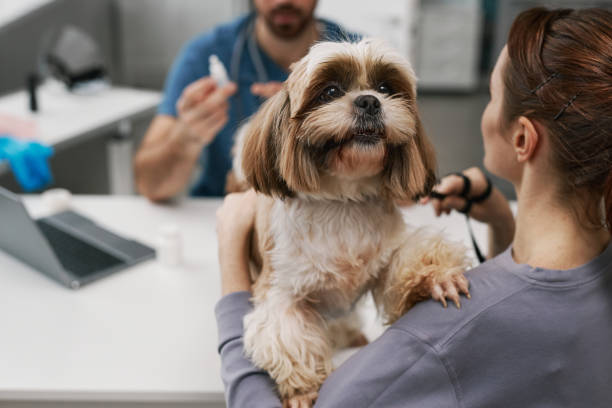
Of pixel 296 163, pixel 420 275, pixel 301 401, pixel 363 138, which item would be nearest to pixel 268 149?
pixel 296 163

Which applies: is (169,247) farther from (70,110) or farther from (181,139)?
(70,110)

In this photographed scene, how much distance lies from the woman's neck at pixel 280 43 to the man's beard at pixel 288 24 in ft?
0.07

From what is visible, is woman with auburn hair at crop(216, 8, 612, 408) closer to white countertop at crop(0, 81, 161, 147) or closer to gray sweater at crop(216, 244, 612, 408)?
gray sweater at crop(216, 244, 612, 408)

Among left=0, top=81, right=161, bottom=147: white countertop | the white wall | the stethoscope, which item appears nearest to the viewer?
the stethoscope

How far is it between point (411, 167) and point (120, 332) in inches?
30.7

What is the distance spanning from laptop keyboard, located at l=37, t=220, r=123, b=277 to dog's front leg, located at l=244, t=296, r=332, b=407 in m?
0.66

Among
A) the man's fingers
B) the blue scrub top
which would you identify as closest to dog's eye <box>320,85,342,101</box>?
the man's fingers

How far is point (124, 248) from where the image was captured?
174 centimetres

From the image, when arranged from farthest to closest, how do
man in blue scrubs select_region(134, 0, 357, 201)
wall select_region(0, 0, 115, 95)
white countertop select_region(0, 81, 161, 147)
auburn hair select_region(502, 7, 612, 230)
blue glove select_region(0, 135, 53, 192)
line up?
wall select_region(0, 0, 115, 95) < white countertop select_region(0, 81, 161, 147) < man in blue scrubs select_region(134, 0, 357, 201) < blue glove select_region(0, 135, 53, 192) < auburn hair select_region(502, 7, 612, 230)

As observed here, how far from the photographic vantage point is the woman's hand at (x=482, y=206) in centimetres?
143

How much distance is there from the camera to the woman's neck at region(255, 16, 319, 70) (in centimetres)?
219

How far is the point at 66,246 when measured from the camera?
68.2 inches

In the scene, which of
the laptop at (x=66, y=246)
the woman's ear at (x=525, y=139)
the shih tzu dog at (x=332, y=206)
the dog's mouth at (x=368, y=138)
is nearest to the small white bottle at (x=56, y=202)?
the laptop at (x=66, y=246)

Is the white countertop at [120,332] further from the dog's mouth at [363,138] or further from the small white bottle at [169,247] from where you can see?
the dog's mouth at [363,138]
